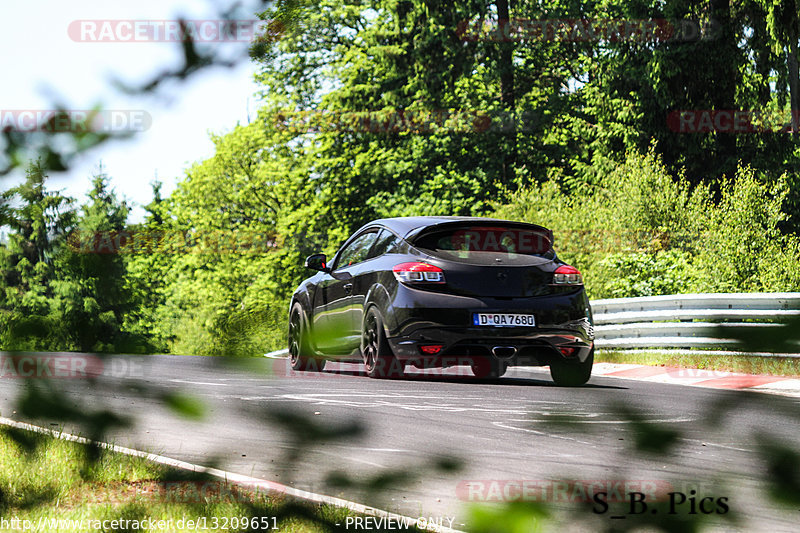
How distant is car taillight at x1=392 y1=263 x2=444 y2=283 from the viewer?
8797 mm

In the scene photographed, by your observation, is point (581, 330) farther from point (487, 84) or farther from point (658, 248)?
point (487, 84)

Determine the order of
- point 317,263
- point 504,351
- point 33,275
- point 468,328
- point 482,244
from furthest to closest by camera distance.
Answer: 1. point 317,263
2. point 482,244
3. point 504,351
4. point 468,328
5. point 33,275

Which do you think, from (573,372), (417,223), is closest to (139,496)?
(417,223)

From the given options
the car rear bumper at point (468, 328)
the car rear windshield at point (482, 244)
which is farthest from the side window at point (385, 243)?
the car rear bumper at point (468, 328)

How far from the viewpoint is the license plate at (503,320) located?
8742 millimetres

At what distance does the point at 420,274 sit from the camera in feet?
28.9

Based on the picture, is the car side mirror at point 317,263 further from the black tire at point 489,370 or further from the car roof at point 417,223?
the black tire at point 489,370

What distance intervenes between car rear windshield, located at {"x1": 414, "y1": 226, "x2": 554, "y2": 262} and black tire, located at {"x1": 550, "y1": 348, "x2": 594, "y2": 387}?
1201 mm

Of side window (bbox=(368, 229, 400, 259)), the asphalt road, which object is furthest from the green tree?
side window (bbox=(368, 229, 400, 259))

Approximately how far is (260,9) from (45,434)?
2.90 feet

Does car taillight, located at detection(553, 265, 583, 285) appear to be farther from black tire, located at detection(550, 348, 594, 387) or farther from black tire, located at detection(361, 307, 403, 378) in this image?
black tire, located at detection(361, 307, 403, 378)

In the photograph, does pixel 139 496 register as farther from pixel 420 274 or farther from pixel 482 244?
pixel 482 244

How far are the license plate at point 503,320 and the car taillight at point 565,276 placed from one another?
469 mm

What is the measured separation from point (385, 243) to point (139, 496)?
6584 mm
